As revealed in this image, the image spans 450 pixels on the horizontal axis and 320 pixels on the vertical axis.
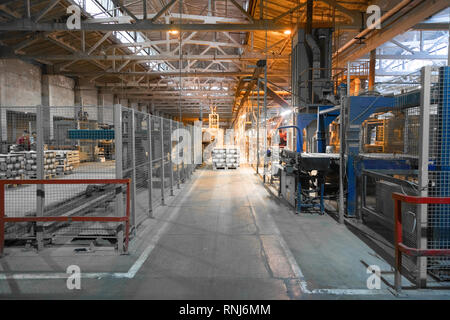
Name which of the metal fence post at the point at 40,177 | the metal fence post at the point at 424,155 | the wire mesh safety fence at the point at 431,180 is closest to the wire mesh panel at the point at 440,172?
the wire mesh safety fence at the point at 431,180

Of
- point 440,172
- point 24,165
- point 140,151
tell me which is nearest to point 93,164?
point 140,151

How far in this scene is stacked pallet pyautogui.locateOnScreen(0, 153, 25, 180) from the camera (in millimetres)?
10703

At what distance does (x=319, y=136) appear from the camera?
9.41 metres

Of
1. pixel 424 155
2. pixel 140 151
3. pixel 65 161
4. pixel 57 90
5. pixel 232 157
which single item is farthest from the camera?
pixel 57 90

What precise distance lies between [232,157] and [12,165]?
11279 millimetres

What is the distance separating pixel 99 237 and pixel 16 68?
1431 cm

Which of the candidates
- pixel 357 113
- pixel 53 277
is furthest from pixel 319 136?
pixel 53 277

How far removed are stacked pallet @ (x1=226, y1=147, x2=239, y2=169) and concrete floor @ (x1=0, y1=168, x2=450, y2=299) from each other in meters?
10.9

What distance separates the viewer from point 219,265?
14.5ft

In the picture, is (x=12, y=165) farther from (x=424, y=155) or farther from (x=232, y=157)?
(x=424, y=155)

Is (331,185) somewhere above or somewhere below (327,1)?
below

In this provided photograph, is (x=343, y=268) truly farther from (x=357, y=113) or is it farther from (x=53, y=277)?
(x=53, y=277)

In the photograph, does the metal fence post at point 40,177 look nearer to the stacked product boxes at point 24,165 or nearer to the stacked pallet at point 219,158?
the stacked product boxes at point 24,165

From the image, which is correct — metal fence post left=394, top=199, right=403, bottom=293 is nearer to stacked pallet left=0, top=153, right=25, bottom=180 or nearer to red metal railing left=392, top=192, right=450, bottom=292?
red metal railing left=392, top=192, right=450, bottom=292
